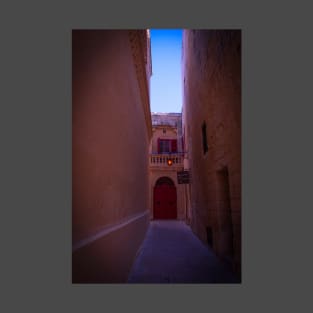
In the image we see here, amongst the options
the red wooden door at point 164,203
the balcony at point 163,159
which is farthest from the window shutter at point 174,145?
the red wooden door at point 164,203

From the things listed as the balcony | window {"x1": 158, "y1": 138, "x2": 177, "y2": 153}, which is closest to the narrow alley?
the balcony

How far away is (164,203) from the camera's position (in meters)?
19.8

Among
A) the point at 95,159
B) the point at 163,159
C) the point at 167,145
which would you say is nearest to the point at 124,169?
the point at 95,159

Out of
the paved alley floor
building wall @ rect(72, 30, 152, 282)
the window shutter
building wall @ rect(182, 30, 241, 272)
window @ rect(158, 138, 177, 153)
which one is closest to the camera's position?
building wall @ rect(72, 30, 152, 282)

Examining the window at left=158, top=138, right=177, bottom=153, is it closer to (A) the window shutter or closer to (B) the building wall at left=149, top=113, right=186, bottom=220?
→ (A) the window shutter

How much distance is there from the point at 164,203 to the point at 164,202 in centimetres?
9

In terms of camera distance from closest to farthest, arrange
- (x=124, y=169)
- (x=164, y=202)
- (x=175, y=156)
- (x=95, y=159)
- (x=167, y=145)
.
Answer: (x=95, y=159) → (x=124, y=169) → (x=164, y=202) → (x=175, y=156) → (x=167, y=145)

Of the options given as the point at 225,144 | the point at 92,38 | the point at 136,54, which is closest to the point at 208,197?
the point at 225,144

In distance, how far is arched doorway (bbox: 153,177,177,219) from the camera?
778 inches

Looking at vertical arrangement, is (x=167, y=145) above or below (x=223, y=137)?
above

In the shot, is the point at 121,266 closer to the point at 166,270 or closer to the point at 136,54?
the point at 166,270

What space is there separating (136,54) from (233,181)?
14.7 ft

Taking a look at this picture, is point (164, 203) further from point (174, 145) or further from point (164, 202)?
point (174, 145)

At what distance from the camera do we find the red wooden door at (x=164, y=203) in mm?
19781
